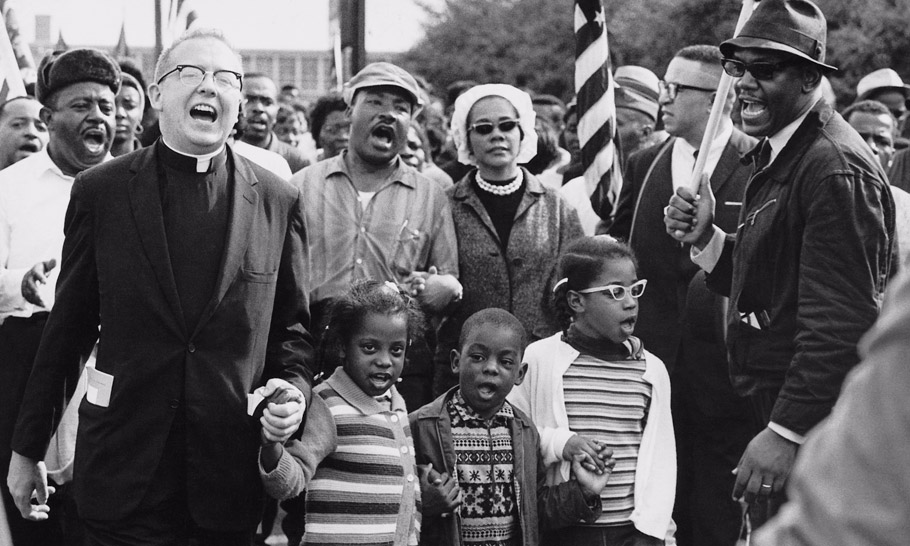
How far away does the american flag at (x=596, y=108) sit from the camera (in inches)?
315

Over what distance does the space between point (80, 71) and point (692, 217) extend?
2.88 meters

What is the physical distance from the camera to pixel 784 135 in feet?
16.0

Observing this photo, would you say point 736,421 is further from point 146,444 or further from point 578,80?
point 146,444

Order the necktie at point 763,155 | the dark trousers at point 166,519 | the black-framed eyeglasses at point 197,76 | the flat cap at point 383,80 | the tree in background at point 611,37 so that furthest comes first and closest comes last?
the tree in background at point 611,37 < the flat cap at point 383,80 < the necktie at point 763,155 < the black-framed eyeglasses at point 197,76 < the dark trousers at point 166,519

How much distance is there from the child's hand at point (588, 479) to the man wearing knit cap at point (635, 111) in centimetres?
385

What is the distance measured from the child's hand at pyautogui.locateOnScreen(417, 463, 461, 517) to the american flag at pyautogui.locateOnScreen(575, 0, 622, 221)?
2894 mm

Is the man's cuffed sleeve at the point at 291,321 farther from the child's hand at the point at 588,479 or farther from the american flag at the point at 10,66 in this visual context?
the american flag at the point at 10,66

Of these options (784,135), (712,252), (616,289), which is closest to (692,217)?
(712,252)

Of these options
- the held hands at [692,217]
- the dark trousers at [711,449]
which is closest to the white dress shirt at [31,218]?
the held hands at [692,217]

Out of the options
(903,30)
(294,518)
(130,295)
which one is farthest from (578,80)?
(903,30)

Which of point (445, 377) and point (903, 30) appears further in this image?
point (903, 30)

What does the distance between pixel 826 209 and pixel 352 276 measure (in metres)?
2.70

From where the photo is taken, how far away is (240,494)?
181 inches

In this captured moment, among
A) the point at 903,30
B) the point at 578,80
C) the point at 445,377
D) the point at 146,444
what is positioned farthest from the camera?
the point at 903,30
